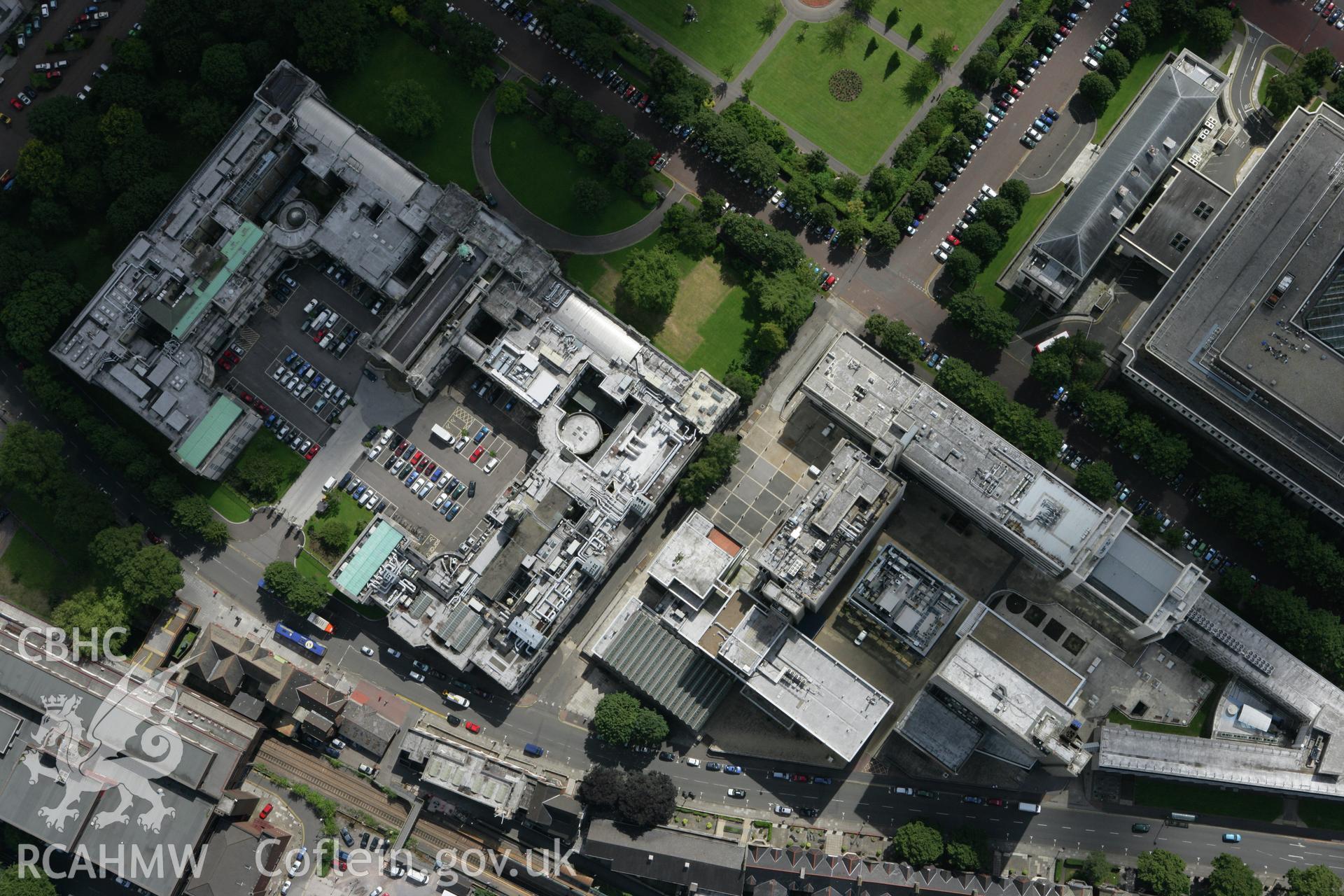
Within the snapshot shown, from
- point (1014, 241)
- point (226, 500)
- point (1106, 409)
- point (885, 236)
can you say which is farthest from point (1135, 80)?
point (226, 500)

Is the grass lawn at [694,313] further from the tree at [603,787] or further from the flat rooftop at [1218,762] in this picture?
the flat rooftop at [1218,762]

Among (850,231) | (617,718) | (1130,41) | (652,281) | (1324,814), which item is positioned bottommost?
(617,718)

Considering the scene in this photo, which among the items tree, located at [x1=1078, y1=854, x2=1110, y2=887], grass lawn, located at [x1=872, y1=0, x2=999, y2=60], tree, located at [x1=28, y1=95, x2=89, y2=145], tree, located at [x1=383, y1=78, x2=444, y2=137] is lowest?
tree, located at [x1=28, y1=95, x2=89, y2=145]

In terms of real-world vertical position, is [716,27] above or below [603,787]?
above

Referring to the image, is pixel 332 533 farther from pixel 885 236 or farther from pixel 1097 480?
pixel 1097 480

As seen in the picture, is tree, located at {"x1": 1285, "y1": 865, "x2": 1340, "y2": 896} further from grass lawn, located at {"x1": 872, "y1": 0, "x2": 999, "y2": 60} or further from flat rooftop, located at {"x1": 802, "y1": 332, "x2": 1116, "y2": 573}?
grass lawn, located at {"x1": 872, "y1": 0, "x2": 999, "y2": 60}

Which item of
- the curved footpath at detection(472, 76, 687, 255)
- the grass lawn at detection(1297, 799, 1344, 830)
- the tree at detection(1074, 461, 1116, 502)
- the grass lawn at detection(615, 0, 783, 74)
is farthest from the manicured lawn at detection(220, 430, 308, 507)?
the grass lawn at detection(1297, 799, 1344, 830)
